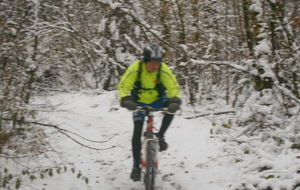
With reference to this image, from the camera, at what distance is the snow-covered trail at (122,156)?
503 cm

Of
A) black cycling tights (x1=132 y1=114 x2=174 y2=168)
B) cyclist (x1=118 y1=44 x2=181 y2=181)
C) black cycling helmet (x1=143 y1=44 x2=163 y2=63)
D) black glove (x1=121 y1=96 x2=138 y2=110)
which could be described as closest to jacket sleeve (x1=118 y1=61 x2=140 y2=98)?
cyclist (x1=118 y1=44 x2=181 y2=181)

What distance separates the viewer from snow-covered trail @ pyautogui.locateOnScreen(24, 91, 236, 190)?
5.03m

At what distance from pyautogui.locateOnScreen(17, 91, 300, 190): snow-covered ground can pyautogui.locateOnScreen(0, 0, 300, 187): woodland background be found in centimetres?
54

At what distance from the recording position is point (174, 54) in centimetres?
1016

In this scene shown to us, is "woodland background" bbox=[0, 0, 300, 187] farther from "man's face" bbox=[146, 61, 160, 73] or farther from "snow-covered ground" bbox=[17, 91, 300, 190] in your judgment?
"man's face" bbox=[146, 61, 160, 73]

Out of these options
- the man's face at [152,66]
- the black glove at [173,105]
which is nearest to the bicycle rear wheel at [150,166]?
the black glove at [173,105]

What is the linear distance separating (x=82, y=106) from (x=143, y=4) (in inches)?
153

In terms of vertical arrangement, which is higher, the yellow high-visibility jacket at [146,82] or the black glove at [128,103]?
the yellow high-visibility jacket at [146,82]

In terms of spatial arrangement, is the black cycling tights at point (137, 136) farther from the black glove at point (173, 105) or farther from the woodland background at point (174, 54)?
the woodland background at point (174, 54)

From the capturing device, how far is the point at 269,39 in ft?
23.3

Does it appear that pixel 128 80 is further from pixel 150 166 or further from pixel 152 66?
pixel 150 166

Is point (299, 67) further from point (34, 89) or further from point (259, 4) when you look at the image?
point (34, 89)

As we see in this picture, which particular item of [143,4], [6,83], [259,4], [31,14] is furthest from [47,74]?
[259,4]

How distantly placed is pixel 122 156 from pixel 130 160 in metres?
0.29
